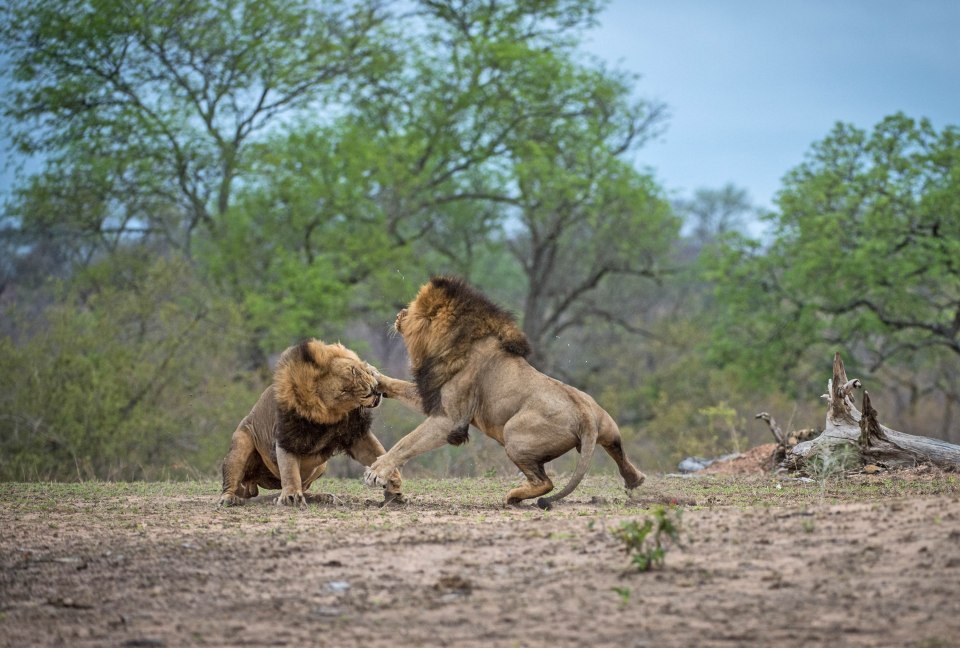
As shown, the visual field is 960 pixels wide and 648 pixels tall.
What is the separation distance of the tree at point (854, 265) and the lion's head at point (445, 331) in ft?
68.8

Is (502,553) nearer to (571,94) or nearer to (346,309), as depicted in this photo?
(346,309)

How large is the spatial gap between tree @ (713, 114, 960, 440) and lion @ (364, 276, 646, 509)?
21.0 metres

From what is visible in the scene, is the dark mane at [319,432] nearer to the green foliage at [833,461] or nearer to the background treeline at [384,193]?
the green foliage at [833,461]

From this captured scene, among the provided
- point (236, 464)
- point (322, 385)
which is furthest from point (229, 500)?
point (322, 385)

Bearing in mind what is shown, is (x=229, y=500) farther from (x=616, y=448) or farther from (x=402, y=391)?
(x=616, y=448)

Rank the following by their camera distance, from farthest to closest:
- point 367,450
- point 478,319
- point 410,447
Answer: point 367,450
point 478,319
point 410,447

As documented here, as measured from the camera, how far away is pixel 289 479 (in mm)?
8414

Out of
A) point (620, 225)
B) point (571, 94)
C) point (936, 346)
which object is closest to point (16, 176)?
point (571, 94)

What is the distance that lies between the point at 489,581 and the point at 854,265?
25126mm

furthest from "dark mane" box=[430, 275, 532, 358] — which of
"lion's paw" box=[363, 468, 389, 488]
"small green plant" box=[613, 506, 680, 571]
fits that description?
"small green plant" box=[613, 506, 680, 571]

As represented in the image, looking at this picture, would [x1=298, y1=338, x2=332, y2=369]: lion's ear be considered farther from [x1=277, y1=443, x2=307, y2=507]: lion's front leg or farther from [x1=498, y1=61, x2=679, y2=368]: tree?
[x1=498, y1=61, x2=679, y2=368]: tree

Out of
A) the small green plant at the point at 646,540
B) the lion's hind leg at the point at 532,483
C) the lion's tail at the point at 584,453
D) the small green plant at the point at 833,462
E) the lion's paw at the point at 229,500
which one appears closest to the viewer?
the small green plant at the point at 646,540

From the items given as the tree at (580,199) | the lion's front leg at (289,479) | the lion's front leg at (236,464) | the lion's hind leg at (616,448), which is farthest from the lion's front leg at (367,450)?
the tree at (580,199)

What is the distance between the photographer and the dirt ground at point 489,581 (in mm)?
4598
